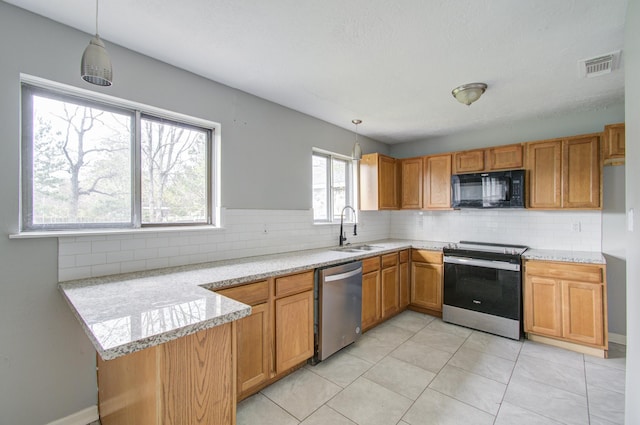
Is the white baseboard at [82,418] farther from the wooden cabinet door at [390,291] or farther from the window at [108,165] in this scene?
the wooden cabinet door at [390,291]

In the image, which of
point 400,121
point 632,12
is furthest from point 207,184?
point 632,12

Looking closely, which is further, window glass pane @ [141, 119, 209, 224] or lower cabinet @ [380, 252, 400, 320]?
lower cabinet @ [380, 252, 400, 320]

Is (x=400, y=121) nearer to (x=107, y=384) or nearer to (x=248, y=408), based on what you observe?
(x=248, y=408)

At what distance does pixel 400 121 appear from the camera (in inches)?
142

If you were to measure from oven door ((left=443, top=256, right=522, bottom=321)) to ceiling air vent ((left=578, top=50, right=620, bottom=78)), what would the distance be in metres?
1.84

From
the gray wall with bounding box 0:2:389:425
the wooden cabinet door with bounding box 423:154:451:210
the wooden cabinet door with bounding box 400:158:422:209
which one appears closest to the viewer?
the gray wall with bounding box 0:2:389:425

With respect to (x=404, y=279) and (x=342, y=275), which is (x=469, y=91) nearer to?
(x=342, y=275)

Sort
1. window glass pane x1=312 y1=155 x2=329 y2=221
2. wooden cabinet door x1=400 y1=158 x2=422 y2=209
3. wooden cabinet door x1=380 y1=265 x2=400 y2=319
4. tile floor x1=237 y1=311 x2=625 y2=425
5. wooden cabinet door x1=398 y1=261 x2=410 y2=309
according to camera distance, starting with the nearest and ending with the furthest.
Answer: tile floor x1=237 y1=311 x2=625 y2=425 < wooden cabinet door x1=380 y1=265 x2=400 y2=319 < window glass pane x1=312 y1=155 x2=329 y2=221 < wooden cabinet door x1=398 y1=261 x2=410 y2=309 < wooden cabinet door x1=400 y1=158 x2=422 y2=209

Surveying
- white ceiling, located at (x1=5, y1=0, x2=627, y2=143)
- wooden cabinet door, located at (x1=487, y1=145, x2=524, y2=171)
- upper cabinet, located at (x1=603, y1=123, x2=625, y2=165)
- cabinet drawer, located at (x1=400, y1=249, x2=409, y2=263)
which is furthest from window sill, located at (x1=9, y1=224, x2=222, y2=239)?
upper cabinet, located at (x1=603, y1=123, x2=625, y2=165)

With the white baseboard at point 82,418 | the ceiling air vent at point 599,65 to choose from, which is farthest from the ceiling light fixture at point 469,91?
the white baseboard at point 82,418

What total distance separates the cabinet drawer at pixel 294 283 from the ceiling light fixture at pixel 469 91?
210 centimetres

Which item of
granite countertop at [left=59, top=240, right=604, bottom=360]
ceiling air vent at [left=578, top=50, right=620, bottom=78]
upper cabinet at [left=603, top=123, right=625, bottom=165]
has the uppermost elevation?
ceiling air vent at [left=578, top=50, right=620, bottom=78]

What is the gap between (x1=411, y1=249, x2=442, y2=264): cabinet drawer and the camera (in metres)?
3.67

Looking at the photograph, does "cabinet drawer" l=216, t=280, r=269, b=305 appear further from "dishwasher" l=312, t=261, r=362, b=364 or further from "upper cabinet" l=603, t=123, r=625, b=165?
"upper cabinet" l=603, t=123, r=625, b=165
